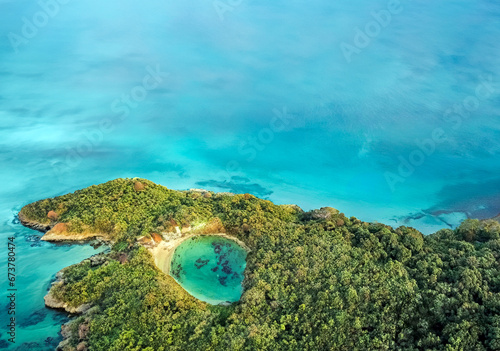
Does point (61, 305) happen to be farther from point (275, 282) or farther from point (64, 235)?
point (275, 282)

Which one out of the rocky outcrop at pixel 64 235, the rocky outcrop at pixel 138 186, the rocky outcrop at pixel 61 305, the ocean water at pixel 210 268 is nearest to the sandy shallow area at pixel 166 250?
the ocean water at pixel 210 268

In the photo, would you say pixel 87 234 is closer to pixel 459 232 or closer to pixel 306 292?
pixel 306 292

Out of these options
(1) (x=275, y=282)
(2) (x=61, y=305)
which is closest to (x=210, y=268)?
(1) (x=275, y=282)

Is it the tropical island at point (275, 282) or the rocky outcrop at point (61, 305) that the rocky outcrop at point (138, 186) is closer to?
the tropical island at point (275, 282)

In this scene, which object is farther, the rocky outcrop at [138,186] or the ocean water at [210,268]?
the rocky outcrop at [138,186]

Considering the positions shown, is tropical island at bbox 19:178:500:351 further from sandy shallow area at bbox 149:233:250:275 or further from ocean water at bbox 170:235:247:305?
ocean water at bbox 170:235:247:305
